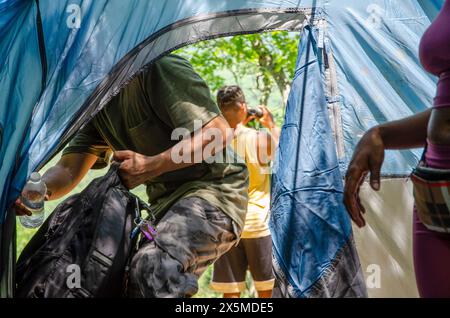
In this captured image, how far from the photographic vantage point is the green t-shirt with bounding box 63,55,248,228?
321 cm

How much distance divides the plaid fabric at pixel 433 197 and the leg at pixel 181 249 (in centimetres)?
100

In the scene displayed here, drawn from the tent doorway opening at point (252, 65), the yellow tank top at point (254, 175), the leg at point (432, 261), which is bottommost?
the leg at point (432, 261)

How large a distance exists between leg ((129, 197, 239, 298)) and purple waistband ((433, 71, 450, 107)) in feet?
3.79

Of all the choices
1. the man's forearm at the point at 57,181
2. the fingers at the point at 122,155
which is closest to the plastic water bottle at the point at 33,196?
the man's forearm at the point at 57,181

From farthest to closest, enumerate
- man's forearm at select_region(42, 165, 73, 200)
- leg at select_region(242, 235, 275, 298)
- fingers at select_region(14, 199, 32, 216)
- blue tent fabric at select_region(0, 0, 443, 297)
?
leg at select_region(242, 235, 275, 298)
man's forearm at select_region(42, 165, 73, 200)
fingers at select_region(14, 199, 32, 216)
blue tent fabric at select_region(0, 0, 443, 297)

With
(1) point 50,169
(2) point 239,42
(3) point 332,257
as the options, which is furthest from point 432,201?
(2) point 239,42

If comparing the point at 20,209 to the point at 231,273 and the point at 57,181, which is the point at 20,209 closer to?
the point at 57,181

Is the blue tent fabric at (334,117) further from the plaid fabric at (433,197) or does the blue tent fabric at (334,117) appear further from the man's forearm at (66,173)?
the man's forearm at (66,173)

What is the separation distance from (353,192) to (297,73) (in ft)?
2.64

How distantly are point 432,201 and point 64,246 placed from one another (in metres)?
1.46

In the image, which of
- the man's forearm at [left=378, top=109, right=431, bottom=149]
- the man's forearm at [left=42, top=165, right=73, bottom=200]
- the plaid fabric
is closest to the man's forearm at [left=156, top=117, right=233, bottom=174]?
the man's forearm at [left=42, top=165, right=73, bottom=200]

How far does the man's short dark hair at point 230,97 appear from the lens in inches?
231

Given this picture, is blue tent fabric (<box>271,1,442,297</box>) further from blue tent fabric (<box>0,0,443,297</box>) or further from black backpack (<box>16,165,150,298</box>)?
black backpack (<box>16,165,150,298</box>)

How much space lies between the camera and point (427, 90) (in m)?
3.19
